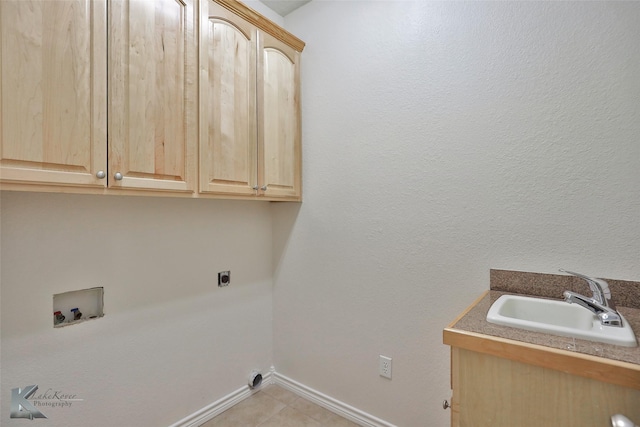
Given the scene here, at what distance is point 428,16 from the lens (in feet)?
5.20

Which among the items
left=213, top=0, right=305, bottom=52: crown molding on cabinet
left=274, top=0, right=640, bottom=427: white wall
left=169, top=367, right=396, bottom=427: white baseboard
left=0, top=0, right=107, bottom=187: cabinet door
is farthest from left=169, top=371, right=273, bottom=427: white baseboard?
left=213, top=0, right=305, bottom=52: crown molding on cabinet

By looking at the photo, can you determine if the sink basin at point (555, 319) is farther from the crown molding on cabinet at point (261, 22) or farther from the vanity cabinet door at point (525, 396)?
the crown molding on cabinet at point (261, 22)

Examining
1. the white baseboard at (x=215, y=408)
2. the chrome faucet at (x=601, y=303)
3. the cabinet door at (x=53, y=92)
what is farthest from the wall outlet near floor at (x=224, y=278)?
the chrome faucet at (x=601, y=303)

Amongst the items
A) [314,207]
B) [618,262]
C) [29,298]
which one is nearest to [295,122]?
[314,207]

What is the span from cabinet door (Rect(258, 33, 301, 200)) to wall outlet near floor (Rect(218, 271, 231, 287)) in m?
0.58

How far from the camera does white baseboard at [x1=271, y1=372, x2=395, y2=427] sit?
178 centimetres

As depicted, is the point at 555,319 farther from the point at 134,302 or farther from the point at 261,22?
the point at 261,22

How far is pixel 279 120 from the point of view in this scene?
1915 millimetres

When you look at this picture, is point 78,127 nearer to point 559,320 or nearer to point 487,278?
point 487,278

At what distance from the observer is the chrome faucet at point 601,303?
37.1 inches

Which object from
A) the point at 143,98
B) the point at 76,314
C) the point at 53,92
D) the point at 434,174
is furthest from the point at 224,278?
the point at 434,174

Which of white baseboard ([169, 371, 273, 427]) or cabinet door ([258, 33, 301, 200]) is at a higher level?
cabinet door ([258, 33, 301, 200])

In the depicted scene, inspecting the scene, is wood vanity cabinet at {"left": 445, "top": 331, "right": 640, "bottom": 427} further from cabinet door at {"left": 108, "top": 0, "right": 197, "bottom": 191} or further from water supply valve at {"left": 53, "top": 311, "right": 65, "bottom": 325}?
water supply valve at {"left": 53, "top": 311, "right": 65, "bottom": 325}

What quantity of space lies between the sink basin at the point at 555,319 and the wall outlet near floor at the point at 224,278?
1.49 m
